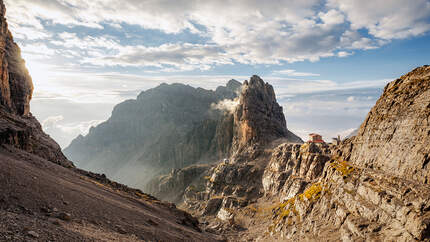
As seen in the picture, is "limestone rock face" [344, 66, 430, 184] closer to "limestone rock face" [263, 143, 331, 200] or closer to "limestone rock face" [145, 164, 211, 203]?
"limestone rock face" [263, 143, 331, 200]

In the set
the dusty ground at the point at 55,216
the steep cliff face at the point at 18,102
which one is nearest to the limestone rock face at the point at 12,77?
the steep cliff face at the point at 18,102

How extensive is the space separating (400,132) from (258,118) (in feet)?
396

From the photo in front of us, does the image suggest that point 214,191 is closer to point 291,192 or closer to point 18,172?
point 291,192

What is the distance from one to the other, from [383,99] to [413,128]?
1636 centimetres

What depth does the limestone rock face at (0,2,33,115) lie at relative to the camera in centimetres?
6538

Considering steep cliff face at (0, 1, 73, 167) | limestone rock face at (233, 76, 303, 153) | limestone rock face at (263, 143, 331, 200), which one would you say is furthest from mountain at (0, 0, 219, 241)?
limestone rock face at (233, 76, 303, 153)

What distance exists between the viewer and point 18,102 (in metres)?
73.4

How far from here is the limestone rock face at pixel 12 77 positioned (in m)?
65.4

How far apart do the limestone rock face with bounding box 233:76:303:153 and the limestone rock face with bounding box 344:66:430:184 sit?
97189 millimetres

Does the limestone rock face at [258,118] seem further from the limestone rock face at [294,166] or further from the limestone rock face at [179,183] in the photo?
the limestone rock face at [294,166]

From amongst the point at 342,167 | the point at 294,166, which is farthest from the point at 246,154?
the point at 342,167

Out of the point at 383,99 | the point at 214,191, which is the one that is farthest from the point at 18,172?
the point at 214,191

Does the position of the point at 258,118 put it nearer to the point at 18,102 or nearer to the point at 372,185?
the point at 372,185

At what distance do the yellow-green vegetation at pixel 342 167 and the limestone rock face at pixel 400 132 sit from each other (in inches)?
78.8
